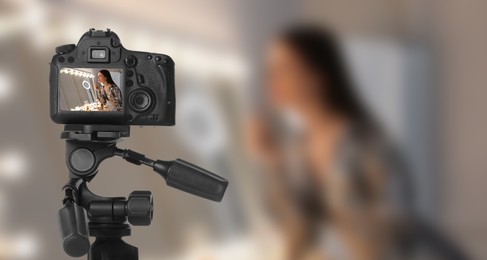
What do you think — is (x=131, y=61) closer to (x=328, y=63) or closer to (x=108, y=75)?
(x=108, y=75)

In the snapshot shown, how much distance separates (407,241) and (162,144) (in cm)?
72

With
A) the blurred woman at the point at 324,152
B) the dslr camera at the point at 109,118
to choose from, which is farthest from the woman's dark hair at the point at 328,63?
the dslr camera at the point at 109,118

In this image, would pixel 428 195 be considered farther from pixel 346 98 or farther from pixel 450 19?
pixel 450 19

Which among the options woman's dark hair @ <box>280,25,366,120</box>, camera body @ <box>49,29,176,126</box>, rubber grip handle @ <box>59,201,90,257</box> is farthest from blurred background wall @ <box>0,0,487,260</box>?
rubber grip handle @ <box>59,201,90,257</box>

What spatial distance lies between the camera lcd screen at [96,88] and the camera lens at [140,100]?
21mm

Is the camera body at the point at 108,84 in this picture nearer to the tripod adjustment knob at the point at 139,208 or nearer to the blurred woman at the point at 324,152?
the tripod adjustment knob at the point at 139,208

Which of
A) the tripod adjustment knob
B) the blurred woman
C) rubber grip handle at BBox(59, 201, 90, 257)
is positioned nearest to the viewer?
rubber grip handle at BBox(59, 201, 90, 257)

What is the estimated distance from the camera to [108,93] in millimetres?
1236

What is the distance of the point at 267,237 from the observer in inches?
75.3

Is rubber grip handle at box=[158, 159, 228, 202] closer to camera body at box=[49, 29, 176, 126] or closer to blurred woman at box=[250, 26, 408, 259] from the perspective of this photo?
camera body at box=[49, 29, 176, 126]

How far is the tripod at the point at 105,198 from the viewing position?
46.6 inches

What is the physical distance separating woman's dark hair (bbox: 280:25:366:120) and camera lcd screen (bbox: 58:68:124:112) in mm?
736

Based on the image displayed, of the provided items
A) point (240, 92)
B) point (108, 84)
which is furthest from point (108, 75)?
point (240, 92)

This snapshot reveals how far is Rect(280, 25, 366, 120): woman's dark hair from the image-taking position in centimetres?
186
